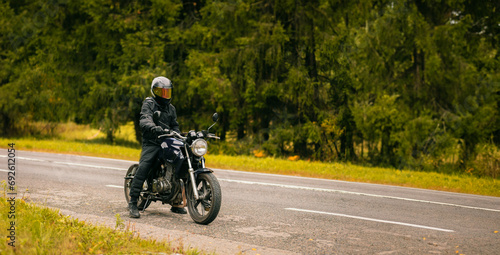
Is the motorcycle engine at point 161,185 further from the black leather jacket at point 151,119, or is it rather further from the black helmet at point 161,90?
the black helmet at point 161,90

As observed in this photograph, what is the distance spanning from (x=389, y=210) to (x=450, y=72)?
47.1 ft

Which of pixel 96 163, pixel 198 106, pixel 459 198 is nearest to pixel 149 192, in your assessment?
pixel 459 198

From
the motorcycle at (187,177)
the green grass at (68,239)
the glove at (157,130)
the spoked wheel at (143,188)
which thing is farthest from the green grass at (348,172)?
the green grass at (68,239)

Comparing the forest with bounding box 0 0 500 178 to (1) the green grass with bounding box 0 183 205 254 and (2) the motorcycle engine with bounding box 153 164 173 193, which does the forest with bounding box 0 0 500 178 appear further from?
(1) the green grass with bounding box 0 183 205 254

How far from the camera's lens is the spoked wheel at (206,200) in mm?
6355

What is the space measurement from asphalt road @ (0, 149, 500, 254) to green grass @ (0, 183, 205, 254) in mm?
514

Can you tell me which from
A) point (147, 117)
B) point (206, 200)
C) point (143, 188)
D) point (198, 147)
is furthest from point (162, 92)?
point (206, 200)

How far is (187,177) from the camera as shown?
6.83 metres

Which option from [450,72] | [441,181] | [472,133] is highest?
[450,72]

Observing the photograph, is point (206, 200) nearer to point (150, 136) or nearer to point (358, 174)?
point (150, 136)

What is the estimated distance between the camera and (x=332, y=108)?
21.8m

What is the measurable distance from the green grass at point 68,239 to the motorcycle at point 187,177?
1209 millimetres

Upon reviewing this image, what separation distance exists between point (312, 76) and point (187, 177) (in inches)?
621

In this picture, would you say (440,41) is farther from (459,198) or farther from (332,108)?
(459,198)
